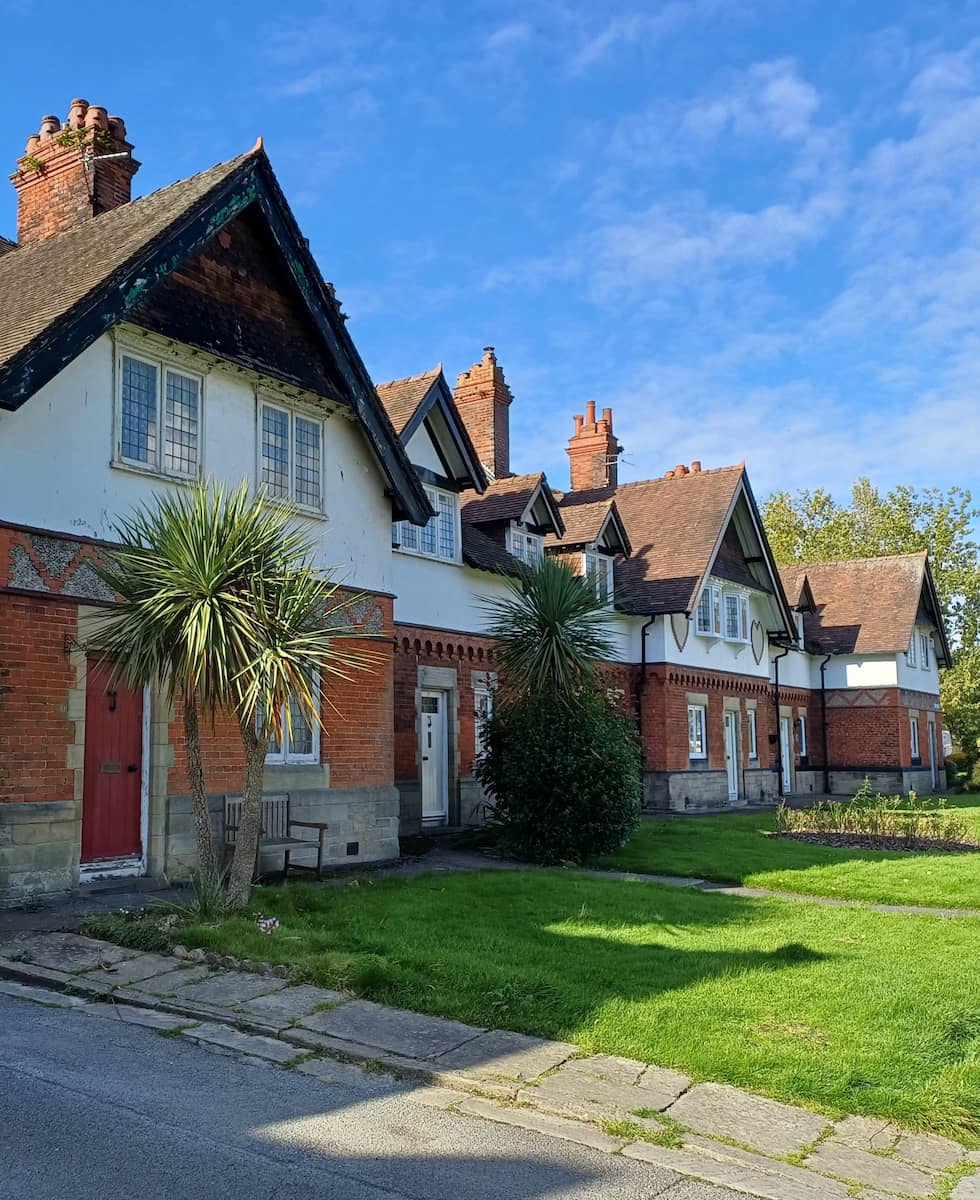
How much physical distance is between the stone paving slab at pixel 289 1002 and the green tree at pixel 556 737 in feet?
28.0

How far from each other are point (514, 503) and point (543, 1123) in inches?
711

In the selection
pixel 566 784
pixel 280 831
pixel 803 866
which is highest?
pixel 566 784

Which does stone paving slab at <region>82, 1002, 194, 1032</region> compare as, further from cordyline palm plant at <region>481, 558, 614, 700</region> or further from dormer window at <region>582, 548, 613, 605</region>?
dormer window at <region>582, 548, 613, 605</region>

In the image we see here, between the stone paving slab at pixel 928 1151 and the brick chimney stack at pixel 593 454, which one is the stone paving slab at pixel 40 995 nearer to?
the stone paving slab at pixel 928 1151

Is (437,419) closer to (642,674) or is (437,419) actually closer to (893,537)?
(642,674)

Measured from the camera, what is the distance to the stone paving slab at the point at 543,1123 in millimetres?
5719

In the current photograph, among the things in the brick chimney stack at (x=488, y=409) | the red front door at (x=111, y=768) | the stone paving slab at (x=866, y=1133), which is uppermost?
the brick chimney stack at (x=488, y=409)

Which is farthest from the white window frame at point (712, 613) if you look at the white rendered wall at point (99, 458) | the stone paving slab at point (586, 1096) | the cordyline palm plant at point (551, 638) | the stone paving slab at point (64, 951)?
the stone paving slab at point (586, 1096)

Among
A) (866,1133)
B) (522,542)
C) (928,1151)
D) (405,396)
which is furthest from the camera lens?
(522,542)

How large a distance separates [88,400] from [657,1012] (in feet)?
28.6

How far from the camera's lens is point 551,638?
56.5ft

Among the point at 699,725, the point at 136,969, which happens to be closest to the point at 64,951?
the point at 136,969

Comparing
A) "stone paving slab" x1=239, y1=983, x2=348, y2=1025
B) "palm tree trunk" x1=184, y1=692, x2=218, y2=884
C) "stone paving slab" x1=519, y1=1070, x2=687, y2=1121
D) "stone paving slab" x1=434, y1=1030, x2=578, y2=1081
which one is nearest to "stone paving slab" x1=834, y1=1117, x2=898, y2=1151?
"stone paving slab" x1=519, y1=1070, x2=687, y2=1121

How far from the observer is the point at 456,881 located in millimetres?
13461
